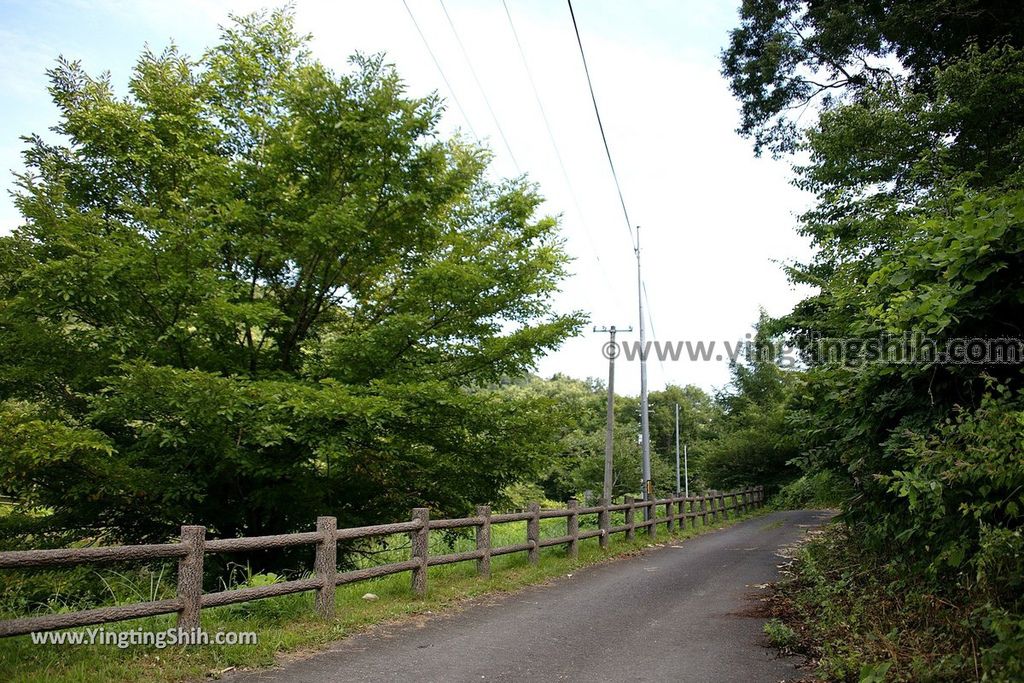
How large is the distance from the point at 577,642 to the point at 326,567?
259cm

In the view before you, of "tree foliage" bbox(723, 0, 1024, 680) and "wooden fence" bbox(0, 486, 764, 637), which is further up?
"tree foliage" bbox(723, 0, 1024, 680)

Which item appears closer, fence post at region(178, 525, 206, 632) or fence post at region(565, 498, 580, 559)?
fence post at region(178, 525, 206, 632)

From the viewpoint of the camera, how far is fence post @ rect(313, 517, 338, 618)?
657cm

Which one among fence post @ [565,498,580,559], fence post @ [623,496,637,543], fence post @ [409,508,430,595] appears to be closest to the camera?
fence post @ [409,508,430,595]

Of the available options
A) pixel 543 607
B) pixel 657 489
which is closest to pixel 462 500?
pixel 543 607

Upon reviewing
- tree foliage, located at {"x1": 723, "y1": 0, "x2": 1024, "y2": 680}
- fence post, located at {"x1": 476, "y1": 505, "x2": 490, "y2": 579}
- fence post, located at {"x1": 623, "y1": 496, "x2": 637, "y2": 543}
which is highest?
tree foliage, located at {"x1": 723, "y1": 0, "x2": 1024, "y2": 680}

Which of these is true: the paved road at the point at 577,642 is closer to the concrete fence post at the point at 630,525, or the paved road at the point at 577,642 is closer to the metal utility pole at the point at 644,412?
the concrete fence post at the point at 630,525

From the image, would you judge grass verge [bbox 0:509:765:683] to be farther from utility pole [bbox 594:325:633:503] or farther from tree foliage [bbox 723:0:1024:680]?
utility pole [bbox 594:325:633:503]

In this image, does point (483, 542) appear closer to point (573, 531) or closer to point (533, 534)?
point (533, 534)

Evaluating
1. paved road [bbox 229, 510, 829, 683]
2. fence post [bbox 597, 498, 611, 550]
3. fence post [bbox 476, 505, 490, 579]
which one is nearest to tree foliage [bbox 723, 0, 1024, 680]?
paved road [bbox 229, 510, 829, 683]

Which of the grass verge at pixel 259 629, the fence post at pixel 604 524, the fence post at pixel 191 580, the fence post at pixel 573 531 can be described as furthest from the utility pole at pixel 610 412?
the fence post at pixel 191 580

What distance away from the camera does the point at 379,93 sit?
35.1 ft

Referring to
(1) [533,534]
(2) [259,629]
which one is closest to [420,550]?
(2) [259,629]

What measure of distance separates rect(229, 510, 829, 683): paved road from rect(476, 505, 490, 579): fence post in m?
0.72
